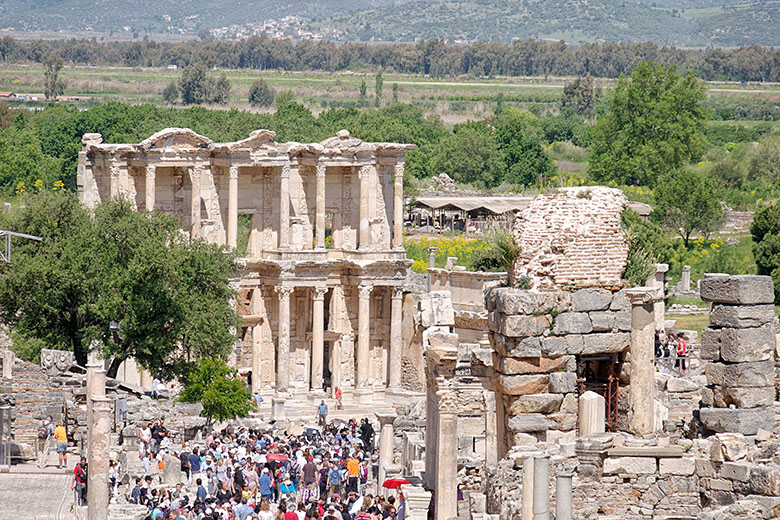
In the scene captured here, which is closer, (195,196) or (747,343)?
(747,343)

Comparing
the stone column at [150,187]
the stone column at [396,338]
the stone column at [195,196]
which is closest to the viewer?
the stone column at [150,187]

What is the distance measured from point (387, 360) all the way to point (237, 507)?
3035 centimetres

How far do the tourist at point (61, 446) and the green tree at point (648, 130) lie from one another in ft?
296

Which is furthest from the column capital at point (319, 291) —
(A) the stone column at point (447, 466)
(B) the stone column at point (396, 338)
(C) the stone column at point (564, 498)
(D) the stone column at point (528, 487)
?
(C) the stone column at point (564, 498)

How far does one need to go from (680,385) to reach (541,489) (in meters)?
15.1

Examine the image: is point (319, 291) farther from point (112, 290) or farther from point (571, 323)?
point (571, 323)

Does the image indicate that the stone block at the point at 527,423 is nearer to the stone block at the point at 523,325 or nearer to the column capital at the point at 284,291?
the stone block at the point at 523,325

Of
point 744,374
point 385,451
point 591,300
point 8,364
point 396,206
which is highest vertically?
point 396,206

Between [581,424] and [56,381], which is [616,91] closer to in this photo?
[56,381]

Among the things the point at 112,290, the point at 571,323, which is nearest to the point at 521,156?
the point at 112,290

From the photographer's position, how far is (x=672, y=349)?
183 ft

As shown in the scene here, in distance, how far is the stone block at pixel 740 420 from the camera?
24828 millimetres

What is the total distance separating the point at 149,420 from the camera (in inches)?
1740

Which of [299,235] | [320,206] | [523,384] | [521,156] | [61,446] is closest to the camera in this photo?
[523,384]
